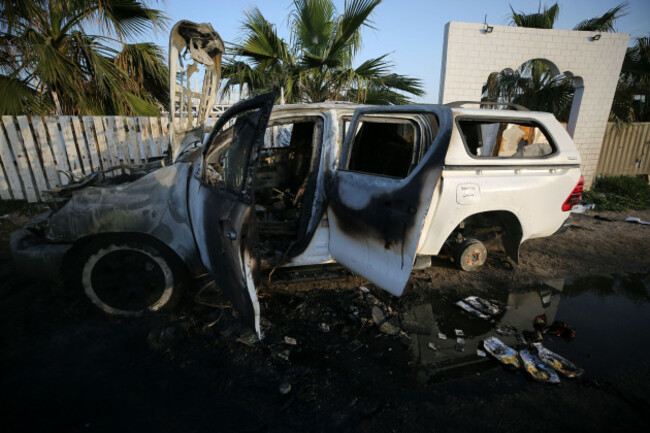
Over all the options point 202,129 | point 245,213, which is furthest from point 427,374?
point 202,129

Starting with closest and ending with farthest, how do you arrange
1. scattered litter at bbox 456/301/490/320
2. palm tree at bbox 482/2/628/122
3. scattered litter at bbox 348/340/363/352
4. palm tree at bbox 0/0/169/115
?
scattered litter at bbox 348/340/363/352 → scattered litter at bbox 456/301/490/320 → palm tree at bbox 0/0/169/115 → palm tree at bbox 482/2/628/122

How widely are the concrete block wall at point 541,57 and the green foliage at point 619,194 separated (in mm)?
1239

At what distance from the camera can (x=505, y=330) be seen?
8.37 ft

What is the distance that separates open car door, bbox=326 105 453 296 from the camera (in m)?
2.13

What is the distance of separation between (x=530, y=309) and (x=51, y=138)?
8.21 meters

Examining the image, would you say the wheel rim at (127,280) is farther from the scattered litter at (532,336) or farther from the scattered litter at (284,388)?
the scattered litter at (532,336)

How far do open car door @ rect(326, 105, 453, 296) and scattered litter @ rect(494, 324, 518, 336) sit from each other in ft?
3.48

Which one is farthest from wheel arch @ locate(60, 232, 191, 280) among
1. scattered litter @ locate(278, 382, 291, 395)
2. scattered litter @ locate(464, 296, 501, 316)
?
scattered litter @ locate(464, 296, 501, 316)

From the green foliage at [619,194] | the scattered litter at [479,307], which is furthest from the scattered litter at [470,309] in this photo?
the green foliage at [619,194]

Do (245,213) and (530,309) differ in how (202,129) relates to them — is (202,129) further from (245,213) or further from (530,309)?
(530,309)

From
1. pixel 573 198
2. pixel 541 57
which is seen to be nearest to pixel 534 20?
pixel 541 57

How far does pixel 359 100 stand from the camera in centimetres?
671

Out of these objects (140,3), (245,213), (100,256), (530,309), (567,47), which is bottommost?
(530,309)

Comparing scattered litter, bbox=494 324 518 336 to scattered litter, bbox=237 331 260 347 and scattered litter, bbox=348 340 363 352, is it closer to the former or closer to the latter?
scattered litter, bbox=348 340 363 352
